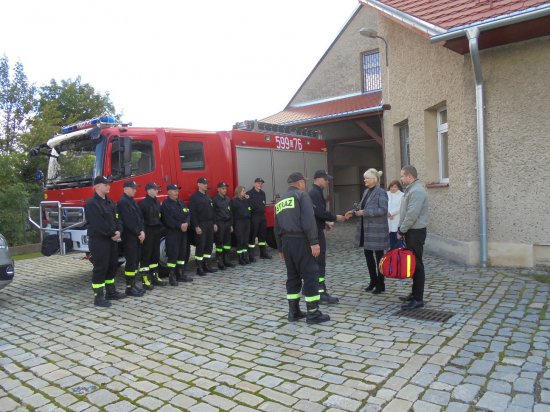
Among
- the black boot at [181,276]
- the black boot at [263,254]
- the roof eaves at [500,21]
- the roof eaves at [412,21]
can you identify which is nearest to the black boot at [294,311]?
the black boot at [181,276]

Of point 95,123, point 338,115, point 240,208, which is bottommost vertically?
point 240,208

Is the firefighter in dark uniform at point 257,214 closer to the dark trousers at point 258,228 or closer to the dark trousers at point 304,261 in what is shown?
the dark trousers at point 258,228

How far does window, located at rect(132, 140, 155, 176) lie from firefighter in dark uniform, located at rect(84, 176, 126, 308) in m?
1.34

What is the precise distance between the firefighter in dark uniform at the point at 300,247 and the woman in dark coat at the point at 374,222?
1180mm

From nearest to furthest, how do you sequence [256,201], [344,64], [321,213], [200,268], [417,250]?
[417,250], [321,213], [200,268], [256,201], [344,64]

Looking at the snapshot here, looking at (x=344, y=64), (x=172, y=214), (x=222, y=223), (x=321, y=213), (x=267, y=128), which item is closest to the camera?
(x=321, y=213)

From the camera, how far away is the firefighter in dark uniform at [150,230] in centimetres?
701

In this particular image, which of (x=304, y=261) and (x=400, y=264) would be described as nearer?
(x=304, y=261)

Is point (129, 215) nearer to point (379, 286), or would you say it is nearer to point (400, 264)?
point (379, 286)

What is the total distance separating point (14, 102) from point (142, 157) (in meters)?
16.7

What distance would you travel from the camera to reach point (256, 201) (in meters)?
9.19

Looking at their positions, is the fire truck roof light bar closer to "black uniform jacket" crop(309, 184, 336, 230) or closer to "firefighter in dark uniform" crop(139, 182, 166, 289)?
"firefighter in dark uniform" crop(139, 182, 166, 289)

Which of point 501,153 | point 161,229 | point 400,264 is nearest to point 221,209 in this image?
point 161,229

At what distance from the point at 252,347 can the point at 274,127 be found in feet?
23.1
